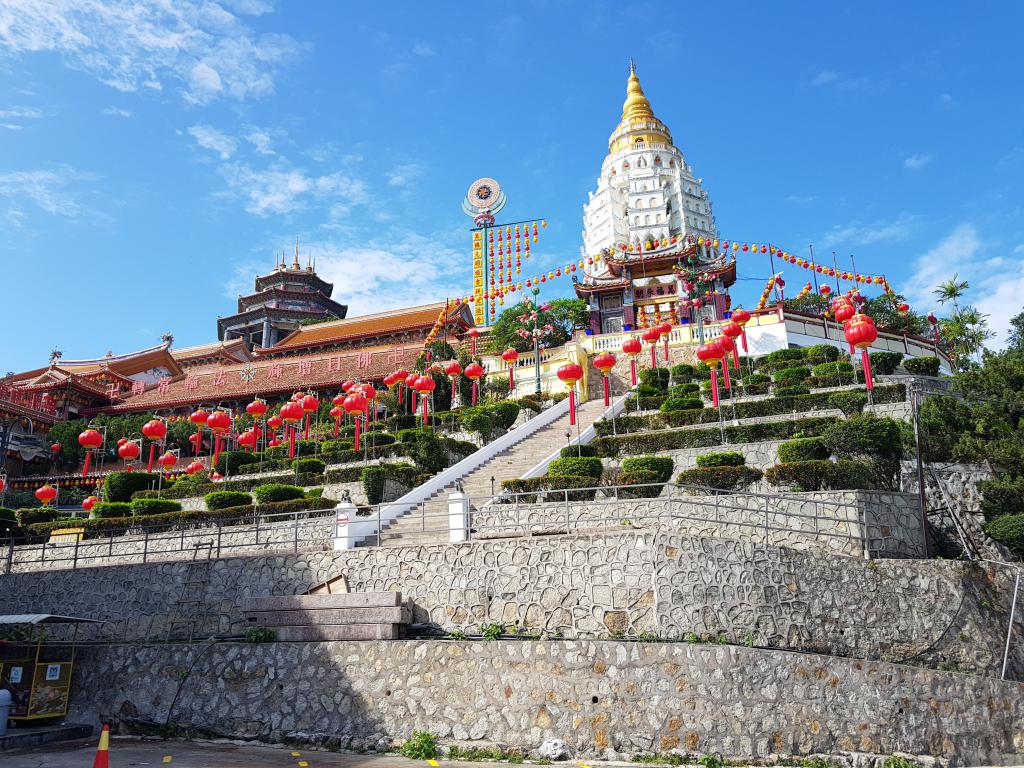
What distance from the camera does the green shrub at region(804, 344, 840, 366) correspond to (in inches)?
1348

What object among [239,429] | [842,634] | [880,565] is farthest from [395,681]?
[239,429]

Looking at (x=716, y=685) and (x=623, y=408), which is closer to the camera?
(x=716, y=685)

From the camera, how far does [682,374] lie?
113 feet

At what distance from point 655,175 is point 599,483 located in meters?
46.5

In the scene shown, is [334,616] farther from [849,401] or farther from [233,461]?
[233,461]

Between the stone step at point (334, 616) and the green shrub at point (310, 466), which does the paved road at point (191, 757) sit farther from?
the green shrub at point (310, 466)

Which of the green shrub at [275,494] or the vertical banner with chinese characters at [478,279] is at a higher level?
the vertical banner with chinese characters at [478,279]

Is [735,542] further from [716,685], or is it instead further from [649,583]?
[716,685]

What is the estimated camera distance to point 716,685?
12359mm

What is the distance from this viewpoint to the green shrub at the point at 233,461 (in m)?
31.7

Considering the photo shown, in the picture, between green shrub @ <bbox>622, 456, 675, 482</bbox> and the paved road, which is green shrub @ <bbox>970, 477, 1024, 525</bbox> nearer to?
green shrub @ <bbox>622, 456, 675, 482</bbox>

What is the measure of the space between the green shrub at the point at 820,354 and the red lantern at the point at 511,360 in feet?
42.2

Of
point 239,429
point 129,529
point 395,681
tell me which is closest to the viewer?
point 395,681

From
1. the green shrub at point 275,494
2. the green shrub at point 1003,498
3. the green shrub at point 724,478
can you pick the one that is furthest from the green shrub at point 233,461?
the green shrub at point 1003,498
